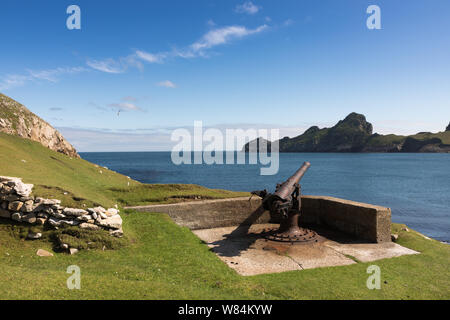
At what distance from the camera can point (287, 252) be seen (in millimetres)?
9781

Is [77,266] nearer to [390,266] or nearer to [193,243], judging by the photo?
[193,243]

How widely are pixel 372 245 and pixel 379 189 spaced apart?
53.6 metres

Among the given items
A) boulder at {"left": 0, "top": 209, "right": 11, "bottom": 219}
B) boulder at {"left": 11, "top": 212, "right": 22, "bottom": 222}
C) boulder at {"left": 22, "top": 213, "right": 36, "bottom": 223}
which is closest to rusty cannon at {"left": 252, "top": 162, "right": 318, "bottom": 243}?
boulder at {"left": 22, "top": 213, "right": 36, "bottom": 223}

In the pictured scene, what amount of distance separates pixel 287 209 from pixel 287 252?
54.7 inches

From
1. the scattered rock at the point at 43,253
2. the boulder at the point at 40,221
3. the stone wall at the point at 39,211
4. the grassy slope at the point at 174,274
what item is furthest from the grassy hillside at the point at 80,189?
the scattered rock at the point at 43,253

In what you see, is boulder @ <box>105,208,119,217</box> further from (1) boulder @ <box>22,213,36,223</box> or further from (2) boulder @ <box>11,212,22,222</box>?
(2) boulder @ <box>11,212,22,222</box>

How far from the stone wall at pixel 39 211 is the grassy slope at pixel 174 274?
0.47m

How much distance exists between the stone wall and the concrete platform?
3.70 meters

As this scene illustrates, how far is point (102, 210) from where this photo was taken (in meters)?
10.2

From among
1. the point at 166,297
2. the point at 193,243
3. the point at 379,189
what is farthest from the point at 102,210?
the point at 379,189

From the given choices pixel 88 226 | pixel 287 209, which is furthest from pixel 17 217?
pixel 287 209

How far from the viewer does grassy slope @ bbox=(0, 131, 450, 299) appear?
6113mm

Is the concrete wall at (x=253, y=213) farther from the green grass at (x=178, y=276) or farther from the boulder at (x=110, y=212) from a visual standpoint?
the green grass at (x=178, y=276)
